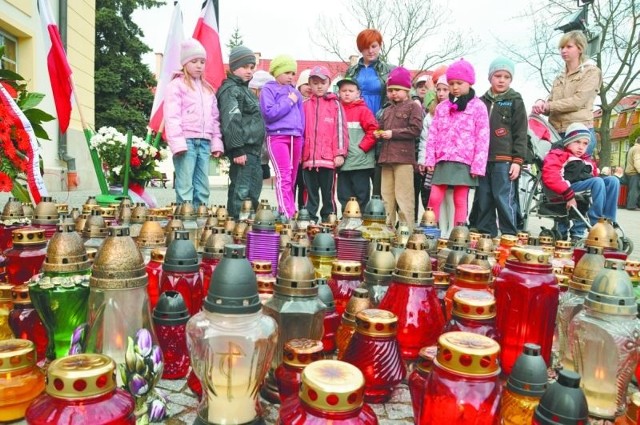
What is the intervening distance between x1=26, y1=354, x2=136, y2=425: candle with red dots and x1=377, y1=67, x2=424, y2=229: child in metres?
4.64

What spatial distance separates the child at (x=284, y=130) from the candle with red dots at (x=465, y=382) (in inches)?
180

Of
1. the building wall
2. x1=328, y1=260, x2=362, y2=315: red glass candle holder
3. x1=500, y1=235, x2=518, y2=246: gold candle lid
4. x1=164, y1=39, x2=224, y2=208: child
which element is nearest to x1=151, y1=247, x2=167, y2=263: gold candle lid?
x1=328, y1=260, x2=362, y2=315: red glass candle holder

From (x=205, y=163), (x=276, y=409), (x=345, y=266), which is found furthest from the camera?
(x=205, y=163)

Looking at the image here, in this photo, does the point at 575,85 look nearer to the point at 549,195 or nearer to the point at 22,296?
the point at 549,195

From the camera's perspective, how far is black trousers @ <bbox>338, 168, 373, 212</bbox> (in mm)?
6098

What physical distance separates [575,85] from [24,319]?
6068 millimetres

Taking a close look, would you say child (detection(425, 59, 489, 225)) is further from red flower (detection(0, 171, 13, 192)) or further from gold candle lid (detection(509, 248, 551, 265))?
red flower (detection(0, 171, 13, 192))

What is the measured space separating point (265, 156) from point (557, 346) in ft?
17.0

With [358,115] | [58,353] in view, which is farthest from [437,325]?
[358,115]

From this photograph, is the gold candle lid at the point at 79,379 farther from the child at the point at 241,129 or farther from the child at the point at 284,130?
the child at the point at 284,130

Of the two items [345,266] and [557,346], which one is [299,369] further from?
[557,346]

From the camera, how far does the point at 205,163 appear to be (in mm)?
5637

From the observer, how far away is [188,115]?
17.7 feet

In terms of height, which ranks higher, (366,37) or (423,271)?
(366,37)
